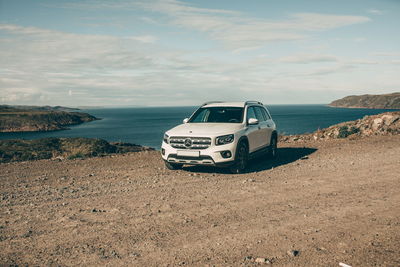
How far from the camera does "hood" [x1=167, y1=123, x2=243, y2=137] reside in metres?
9.38

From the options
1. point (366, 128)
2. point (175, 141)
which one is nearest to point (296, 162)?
point (175, 141)

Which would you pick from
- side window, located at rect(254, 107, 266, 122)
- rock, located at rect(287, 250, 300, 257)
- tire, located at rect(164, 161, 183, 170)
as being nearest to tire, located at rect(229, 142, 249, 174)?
tire, located at rect(164, 161, 183, 170)

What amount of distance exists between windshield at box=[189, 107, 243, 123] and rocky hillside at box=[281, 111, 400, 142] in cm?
831

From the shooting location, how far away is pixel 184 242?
4.72m

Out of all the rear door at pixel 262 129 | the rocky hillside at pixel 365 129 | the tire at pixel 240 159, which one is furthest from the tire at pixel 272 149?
the rocky hillside at pixel 365 129

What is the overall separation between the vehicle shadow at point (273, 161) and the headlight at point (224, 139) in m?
1.11

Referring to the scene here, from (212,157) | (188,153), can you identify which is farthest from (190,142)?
(212,157)

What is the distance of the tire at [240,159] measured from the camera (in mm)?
9516

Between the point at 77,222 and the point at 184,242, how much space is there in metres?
1.94

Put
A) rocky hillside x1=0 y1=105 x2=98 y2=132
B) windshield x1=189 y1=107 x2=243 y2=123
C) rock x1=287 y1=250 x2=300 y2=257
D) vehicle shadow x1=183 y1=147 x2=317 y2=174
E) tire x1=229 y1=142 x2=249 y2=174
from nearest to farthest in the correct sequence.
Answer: rock x1=287 y1=250 x2=300 y2=257 < tire x1=229 y1=142 x2=249 y2=174 < vehicle shadow x1=183 y1=147 x2=317 y2=174 < windshield x1=189 y1=107 x2=243 y2=123 < rocky hillside x1=0 y1=105 x2=98 y2=132

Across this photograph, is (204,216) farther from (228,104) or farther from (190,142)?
(228,104)

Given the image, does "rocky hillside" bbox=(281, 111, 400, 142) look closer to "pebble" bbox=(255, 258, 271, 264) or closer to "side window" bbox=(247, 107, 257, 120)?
"side window" bbox=(247, 107, 257, 120)

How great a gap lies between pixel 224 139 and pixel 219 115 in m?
1.65

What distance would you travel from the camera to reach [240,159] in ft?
31.9
